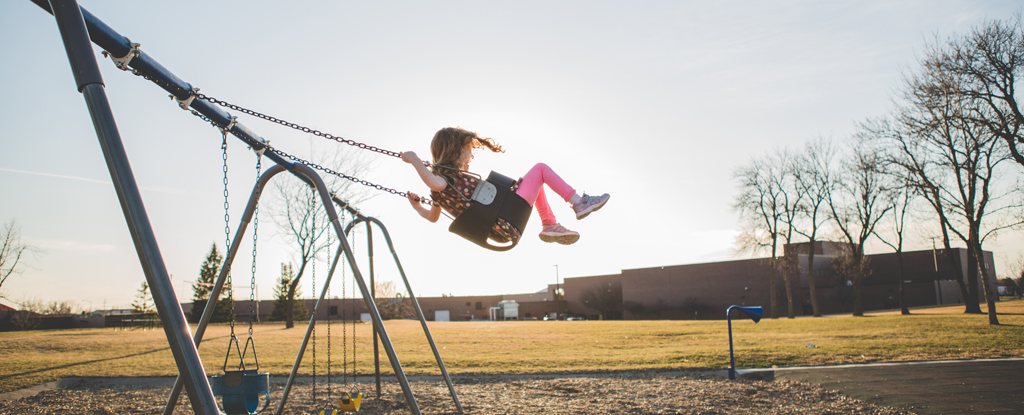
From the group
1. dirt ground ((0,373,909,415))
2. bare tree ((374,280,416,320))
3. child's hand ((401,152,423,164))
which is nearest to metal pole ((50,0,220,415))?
child's hand ((401,152,423,164))

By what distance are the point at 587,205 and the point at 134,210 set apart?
2.94 metres

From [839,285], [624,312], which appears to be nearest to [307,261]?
[624,312]

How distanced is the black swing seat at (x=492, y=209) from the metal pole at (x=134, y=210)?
7.60ft

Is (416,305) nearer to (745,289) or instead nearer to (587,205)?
(587,205)

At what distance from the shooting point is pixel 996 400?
612cm

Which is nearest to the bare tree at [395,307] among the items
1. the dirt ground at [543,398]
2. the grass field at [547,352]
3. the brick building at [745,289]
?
the brick building at [745,289]

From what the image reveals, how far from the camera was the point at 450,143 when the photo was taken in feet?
14.8

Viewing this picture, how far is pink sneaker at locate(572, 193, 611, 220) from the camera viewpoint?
430cm

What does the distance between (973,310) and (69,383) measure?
30840 mm

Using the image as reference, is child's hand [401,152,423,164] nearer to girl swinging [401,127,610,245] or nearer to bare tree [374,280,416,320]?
girl swinging [401,127,610,245]

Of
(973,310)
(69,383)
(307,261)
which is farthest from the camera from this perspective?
(973,310)

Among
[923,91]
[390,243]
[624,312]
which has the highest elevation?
[923,91]

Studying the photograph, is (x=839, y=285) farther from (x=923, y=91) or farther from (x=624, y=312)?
(x=923, y=91)

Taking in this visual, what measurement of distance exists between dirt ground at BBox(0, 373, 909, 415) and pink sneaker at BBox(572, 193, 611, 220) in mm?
2914
